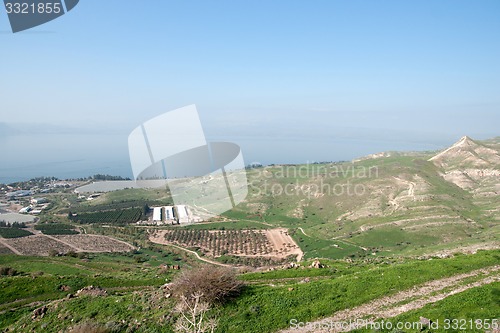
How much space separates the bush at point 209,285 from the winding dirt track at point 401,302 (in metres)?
3.33

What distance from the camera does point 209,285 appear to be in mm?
15023

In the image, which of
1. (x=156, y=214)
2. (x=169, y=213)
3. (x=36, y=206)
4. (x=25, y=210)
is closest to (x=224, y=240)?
(x=156, y=214)

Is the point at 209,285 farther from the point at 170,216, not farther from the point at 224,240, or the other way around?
the point at 170,216

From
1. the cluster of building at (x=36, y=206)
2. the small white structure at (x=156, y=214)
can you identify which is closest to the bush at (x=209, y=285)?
the small white structure at (x=156, y=214)

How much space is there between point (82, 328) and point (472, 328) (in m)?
15.6

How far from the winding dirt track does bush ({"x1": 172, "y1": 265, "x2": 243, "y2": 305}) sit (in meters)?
3.33

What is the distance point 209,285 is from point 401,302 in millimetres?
8745

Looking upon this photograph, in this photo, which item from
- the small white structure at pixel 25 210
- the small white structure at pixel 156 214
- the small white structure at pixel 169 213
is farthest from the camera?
the small white structure at pixel 25 210

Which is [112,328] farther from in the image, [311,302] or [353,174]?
[353,174]

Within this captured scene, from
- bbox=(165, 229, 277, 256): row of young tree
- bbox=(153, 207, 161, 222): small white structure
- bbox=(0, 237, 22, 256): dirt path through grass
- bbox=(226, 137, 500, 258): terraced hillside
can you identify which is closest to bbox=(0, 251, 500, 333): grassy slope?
bbox=(226, 137, 500, 258): terraced hillside

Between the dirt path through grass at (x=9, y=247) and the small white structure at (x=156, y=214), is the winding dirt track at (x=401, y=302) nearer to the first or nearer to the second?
the dirt path through grass at (x=9, y=247)

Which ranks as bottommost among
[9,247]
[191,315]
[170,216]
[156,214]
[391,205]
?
[170,216]

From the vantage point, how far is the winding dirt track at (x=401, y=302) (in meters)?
13.3

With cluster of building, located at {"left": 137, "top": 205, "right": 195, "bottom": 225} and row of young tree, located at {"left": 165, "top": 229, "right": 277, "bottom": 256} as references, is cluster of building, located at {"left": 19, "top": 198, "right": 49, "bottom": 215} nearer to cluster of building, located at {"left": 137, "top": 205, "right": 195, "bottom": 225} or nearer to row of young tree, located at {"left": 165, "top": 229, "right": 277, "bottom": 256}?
cluster of building, located at {"left": 137, "top": 205, "right": 195, "bottom": 225}
